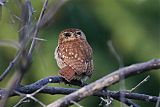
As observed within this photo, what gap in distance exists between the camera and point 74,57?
204 inches

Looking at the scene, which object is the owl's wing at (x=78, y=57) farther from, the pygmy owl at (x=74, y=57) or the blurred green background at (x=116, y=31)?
the blurred green background at (x=116, y=31)

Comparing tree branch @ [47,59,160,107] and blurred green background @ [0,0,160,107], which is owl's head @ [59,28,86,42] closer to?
tree branch @ [47,59,160,107]

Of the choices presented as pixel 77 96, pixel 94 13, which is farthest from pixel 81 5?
pixel 77 96

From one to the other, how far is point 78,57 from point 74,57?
1.2 inches

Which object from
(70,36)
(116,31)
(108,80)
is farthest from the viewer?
(116,31)

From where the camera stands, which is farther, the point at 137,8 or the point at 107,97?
the point at 137,8

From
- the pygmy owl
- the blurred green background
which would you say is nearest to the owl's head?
the pygmy owl

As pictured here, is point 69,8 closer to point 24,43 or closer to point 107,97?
point 107,97

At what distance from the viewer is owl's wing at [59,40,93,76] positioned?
16.3 feet

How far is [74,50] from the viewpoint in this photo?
17.3 ft

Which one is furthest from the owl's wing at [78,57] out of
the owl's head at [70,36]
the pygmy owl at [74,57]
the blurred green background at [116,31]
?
the blurred green background at [116,31]

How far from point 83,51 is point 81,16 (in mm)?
7072

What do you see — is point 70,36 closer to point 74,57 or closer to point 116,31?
point 74,57

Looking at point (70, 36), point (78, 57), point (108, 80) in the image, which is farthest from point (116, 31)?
point (108, 80)
